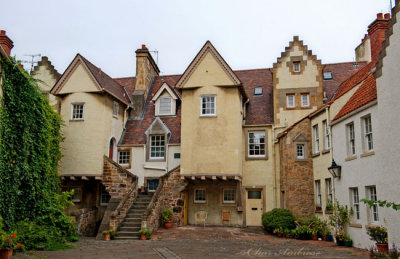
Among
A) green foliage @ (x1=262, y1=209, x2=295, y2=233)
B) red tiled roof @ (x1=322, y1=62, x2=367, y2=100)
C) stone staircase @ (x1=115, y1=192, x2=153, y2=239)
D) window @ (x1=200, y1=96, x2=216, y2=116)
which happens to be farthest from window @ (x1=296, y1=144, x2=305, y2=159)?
stone staircase @ (x1=115, y1=192, x2=153, y2=239)

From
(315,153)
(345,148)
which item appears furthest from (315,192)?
(345,148)

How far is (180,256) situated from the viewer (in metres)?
13.1

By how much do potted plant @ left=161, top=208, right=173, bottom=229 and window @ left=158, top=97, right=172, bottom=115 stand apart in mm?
7870

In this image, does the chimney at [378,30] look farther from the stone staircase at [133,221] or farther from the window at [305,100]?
the stone staircase at [133,221]

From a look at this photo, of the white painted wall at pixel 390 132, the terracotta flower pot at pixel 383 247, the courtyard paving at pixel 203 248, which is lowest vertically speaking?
the courtyard paving at pixel 203 248

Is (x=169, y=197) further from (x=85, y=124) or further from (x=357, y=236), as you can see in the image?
(x=357, y=236)

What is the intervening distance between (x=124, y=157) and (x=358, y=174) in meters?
15.6

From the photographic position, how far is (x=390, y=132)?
506 inches

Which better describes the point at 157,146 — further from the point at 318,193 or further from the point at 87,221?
the point at 318,193

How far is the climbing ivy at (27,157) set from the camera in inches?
602

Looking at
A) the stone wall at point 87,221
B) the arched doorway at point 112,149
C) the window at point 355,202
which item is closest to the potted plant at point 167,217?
the stone wall at point 87,221

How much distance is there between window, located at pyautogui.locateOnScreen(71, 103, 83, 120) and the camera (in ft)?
79.3

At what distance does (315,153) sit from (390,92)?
8.22 m

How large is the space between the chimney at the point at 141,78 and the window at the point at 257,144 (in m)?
8.71
